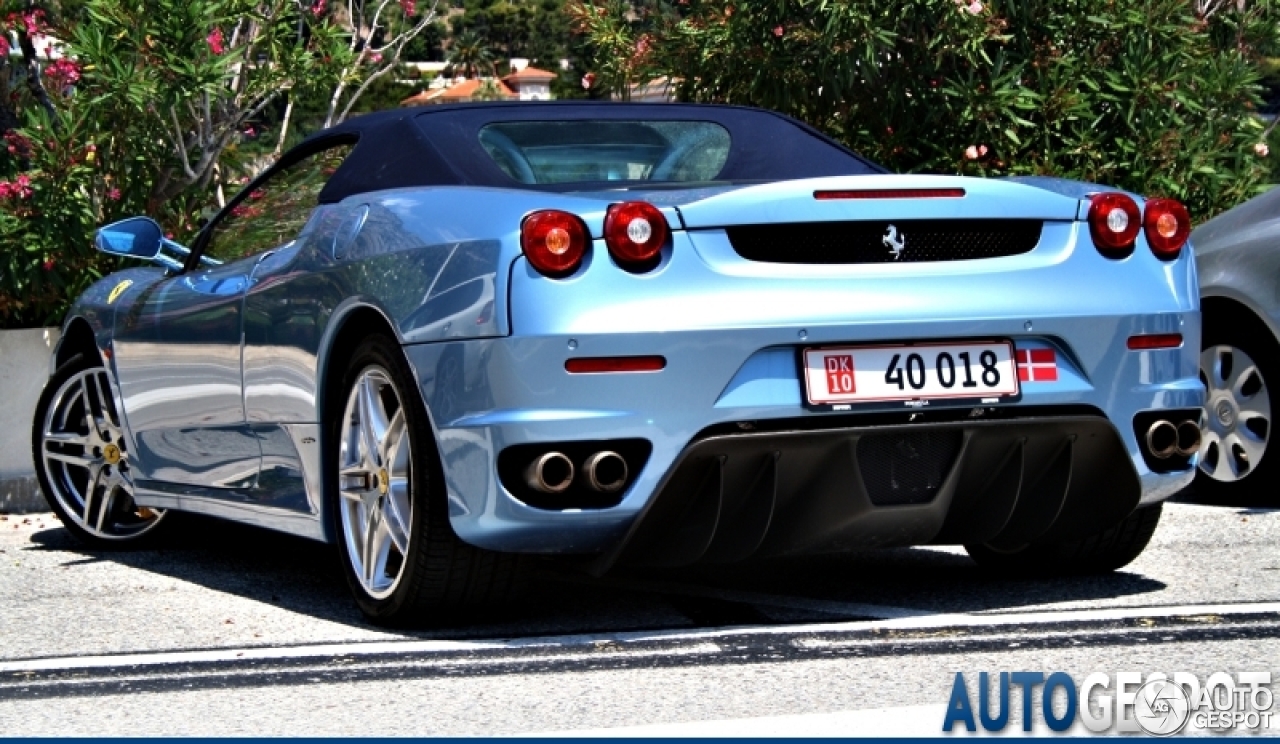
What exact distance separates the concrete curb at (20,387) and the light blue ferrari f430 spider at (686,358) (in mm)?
3595

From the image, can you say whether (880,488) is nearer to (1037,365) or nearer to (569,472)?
(1037,365)

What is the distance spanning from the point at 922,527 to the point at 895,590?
661mm

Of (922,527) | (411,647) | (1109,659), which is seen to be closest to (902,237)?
(922,527)

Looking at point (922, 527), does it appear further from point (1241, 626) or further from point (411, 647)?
point (411, 647)

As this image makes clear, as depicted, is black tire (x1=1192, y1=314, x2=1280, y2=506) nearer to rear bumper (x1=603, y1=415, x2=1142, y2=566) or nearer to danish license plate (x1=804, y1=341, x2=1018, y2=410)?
rear bumper (x1=603, y1=415, x2=1142, y2=566)

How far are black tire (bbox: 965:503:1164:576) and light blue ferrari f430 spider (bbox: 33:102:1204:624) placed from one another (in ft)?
0.04

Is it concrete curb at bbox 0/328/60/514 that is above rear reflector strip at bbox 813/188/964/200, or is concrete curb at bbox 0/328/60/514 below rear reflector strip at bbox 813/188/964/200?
below

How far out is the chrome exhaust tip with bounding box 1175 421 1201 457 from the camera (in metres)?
5.50

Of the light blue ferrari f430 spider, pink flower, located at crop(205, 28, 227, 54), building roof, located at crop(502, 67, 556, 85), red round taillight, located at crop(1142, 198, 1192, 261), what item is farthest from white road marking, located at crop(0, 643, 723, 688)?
building roof, located at crop(502, 67, 556, 85)

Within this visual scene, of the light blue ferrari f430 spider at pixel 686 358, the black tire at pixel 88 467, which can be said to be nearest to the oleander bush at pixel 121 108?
the black tire at pixel 88 467

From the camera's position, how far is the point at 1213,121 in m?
10.7

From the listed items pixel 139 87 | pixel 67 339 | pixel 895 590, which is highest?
pixel 139 87

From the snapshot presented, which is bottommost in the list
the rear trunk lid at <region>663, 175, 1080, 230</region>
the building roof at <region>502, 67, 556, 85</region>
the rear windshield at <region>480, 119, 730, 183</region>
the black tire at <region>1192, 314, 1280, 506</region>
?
the black tire at <region>1192, 314, 1280, 506</region>

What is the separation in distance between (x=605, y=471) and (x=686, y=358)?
32 cm
